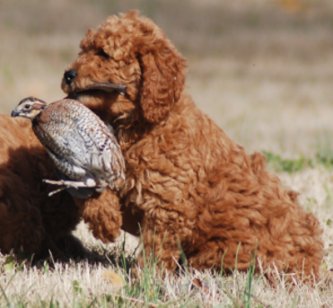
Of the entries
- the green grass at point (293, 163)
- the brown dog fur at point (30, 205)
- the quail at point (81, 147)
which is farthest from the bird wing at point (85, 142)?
the green grass at point (293, 163)

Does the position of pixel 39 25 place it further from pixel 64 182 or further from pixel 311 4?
pixel 64 182

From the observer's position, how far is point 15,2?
85.9 feet

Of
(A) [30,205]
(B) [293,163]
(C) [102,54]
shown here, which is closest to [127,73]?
(C) [102,54]

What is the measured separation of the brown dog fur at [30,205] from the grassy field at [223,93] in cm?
26

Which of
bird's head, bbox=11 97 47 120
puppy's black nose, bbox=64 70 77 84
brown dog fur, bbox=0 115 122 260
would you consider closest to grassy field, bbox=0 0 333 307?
brown dog fur, bbox=0 115 122 260

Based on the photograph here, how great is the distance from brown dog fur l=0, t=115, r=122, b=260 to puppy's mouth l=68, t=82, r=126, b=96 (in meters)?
0.64

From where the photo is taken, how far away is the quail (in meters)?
5.55

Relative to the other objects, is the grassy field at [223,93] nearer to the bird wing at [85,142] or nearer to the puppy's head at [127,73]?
the bird wing at [85,142]

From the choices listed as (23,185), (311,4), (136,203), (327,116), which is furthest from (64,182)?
(311,4)

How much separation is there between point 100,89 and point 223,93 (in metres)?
14.0

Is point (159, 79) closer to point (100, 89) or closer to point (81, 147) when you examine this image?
point (100, 89)

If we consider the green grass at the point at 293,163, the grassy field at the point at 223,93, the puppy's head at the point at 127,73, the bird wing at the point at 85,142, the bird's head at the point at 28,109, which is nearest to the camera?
the grassy field at the point at 223,93

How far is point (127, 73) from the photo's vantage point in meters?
5.75

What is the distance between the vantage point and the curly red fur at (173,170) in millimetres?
5727
